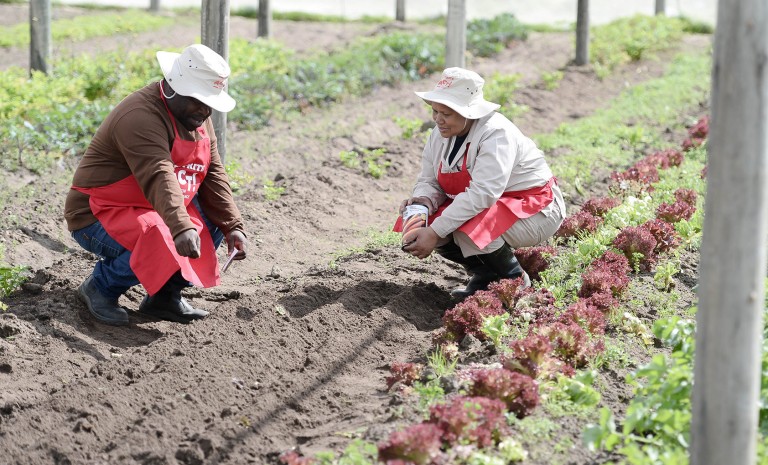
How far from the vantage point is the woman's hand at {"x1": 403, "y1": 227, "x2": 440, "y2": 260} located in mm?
5328

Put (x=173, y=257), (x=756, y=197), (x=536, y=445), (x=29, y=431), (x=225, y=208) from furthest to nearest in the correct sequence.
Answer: (x=225, y=208) → (x=173, y=257) → (x=29, y=431) → (x=536, y=445) → (x=756, y=197)

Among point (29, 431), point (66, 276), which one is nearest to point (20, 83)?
point (66, 276)

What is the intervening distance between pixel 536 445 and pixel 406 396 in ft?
2.19

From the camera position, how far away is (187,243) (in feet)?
16.2

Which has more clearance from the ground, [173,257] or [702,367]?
[702,367]

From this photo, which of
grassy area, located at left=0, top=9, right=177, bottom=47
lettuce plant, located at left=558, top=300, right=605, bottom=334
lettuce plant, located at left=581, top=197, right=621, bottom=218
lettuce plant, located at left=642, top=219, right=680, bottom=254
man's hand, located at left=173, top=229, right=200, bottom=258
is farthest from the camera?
grassy area, located at left=0, top=9, right=177, bottom=47

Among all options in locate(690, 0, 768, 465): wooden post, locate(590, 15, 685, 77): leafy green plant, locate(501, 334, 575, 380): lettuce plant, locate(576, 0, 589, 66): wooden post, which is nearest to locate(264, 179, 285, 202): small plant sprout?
locate(501, 334, 575, 380): lettuce plant

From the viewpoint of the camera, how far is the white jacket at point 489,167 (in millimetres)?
5273

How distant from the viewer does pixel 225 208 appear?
5.57 meters

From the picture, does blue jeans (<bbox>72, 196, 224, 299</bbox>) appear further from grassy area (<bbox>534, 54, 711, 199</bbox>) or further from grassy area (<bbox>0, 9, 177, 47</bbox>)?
grassy area (<bbox>0, 9, 177, 47</bbox>)

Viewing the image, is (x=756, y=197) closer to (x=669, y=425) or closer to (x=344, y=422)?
(x=669, y=425)

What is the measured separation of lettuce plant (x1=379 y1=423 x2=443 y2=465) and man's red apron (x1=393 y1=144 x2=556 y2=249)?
1.99 metres

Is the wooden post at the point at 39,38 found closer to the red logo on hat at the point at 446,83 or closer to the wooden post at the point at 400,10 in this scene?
the red logo on hat at the point at 446,83

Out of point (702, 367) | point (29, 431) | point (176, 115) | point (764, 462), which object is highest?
point (176, 115)
